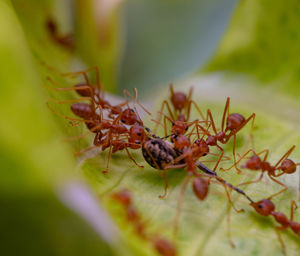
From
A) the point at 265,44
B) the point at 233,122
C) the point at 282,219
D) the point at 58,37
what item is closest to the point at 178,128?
the point at 233,122

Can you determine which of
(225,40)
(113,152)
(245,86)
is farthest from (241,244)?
(225,40)

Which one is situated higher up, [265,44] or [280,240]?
[265,44]

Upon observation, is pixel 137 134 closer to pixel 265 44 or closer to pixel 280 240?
pixel 280 240

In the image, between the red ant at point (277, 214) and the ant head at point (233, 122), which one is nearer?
the red ant at point (277, 214)

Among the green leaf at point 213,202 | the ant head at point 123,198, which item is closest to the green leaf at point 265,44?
the green leaf at point 213,202

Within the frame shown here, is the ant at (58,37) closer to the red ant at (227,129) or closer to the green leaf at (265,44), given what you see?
the green leaf at (265,44)

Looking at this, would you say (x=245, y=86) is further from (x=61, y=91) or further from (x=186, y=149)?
(x=61, y=91)
